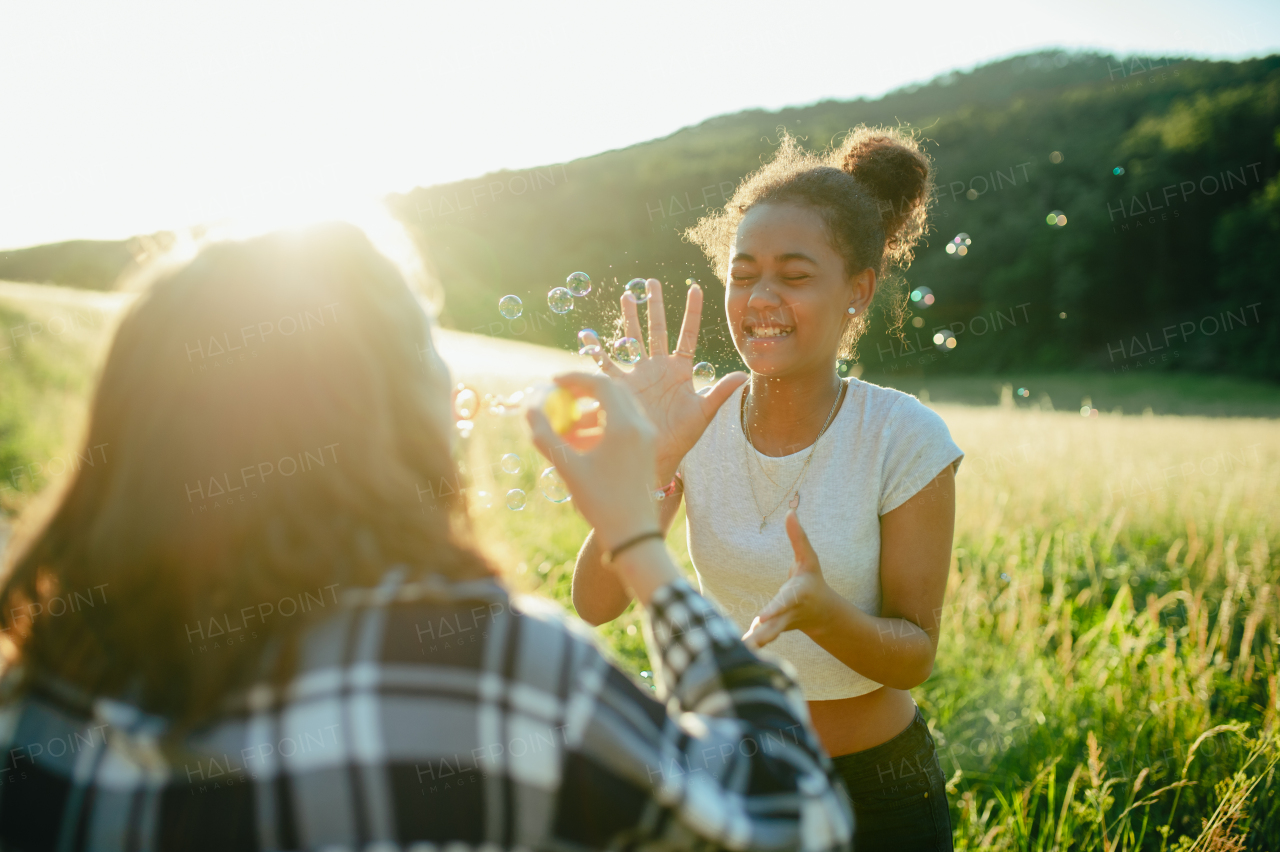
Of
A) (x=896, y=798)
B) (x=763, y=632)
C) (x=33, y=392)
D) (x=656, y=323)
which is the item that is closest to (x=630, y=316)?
(x=656, y=323)

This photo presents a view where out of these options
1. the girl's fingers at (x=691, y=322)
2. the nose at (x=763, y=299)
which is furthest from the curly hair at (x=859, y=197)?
the girl's fingers at (x=691, y=322)

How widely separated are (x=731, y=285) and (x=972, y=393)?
32437 mm

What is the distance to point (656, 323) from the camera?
246 cm

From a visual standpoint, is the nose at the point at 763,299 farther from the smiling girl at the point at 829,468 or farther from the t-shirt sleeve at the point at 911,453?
the t-shirt sleeve at the point at 911,453

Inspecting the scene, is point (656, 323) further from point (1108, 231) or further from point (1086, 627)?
point (1108, 231)

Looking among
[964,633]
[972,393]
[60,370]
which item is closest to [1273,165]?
[972,393]

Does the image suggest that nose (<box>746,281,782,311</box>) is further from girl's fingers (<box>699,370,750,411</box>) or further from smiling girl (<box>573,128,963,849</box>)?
girl's fingers (<box>699,370,750,411</box>)

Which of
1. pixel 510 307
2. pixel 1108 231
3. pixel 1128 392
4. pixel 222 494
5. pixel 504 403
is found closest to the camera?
pixel 222 494

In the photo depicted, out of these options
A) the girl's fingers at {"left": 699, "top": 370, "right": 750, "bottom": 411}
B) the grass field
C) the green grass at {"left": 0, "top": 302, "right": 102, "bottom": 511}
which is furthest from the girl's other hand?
the green grass at {"left": 0, "top": 302, "right": 102, "bottom": 511}

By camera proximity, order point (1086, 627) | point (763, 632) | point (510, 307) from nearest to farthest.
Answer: point (763, 632) < point (510, 307) < point (1086, 627)

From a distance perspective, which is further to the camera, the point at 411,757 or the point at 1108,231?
the point at 1108,231

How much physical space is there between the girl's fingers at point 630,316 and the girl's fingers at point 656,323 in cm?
19

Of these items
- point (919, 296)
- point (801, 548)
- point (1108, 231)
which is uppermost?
point (1108, 231)

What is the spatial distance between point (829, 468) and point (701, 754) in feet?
4.44
